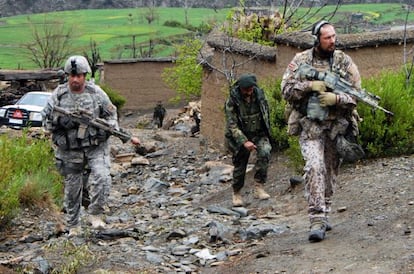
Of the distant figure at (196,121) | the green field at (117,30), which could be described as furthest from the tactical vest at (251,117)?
the green field at (117,30)

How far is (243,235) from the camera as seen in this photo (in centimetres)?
818

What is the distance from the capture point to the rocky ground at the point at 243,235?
6.71 m

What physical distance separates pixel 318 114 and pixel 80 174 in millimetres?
2444

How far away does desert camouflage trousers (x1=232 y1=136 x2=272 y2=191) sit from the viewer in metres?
9.84

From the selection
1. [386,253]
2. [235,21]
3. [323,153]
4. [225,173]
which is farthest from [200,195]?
[235,21]

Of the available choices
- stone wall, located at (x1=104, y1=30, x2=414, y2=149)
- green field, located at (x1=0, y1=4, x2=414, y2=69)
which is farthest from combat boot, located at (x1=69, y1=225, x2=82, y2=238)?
green field, located at (x1=0, y1=4, x2=414, y2=69)

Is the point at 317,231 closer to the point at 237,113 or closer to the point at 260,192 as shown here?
the point at 237,113

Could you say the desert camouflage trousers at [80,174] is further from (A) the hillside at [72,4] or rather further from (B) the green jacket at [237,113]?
(A) the hillside at [72,4]

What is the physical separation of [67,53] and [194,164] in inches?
1438

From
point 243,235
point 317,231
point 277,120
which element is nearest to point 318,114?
point 317,231

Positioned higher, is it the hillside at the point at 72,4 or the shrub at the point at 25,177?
the shrub at the point at 25,177

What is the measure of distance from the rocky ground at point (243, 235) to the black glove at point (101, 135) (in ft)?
2.87

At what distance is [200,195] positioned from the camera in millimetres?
12617

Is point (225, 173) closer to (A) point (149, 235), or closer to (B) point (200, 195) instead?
(B) point (200, 195)
